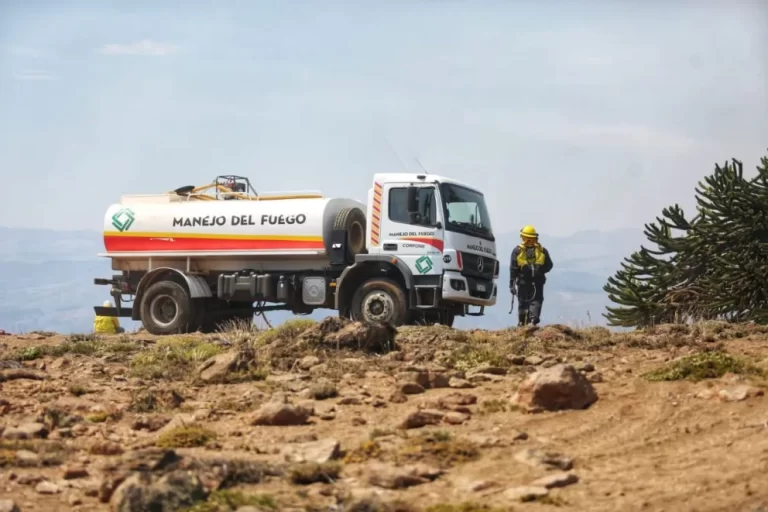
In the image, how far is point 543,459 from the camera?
841cm

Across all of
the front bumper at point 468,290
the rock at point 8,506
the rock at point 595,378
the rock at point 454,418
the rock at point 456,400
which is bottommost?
the rock at point 8,506

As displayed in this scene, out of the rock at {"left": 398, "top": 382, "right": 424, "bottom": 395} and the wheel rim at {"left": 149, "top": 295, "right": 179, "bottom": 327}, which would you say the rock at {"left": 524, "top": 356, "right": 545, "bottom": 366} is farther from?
the wheel rim at {"left": 149, "top": 295, "right": 179, "bottom": 327}

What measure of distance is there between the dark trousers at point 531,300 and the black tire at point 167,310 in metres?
6.69

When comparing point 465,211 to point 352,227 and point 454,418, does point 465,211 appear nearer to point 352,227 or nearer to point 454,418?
point 352,227

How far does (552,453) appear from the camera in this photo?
8617mm

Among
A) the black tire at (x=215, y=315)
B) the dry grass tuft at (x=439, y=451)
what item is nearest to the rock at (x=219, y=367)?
the dry grass tuft at (x=439, y=451)

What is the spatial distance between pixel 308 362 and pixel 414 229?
711cm

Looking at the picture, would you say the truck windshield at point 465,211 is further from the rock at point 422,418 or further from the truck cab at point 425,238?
the rock at point 422,418

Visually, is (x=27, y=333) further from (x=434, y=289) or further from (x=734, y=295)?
(x=734, y=295)

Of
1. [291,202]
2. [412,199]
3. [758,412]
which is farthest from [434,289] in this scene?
[758,412]

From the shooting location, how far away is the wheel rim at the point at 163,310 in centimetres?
2231

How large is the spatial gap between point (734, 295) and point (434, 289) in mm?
5383

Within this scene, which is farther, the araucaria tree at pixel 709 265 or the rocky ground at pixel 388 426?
the araucaria tree at pixel 709 265

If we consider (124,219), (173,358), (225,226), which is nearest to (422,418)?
(173,358)
